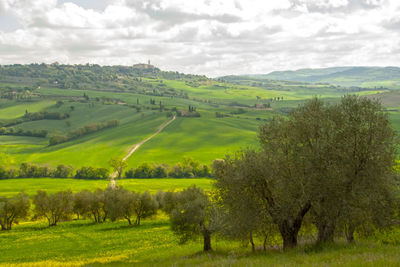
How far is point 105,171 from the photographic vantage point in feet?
569

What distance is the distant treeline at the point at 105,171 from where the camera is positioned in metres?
170

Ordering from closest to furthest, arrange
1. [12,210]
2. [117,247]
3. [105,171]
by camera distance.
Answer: [117,247] < [12,210] < [105,171]

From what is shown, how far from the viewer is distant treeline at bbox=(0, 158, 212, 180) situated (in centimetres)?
17012

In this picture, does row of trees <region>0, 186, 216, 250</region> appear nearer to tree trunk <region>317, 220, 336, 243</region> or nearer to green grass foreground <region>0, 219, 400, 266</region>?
green grass foreground <region>0, 219, 400, 266</region>

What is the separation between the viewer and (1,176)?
568ft

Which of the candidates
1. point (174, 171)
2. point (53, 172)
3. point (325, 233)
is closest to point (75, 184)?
point (53, 172)

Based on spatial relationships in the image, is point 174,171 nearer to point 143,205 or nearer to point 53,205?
point 53,205

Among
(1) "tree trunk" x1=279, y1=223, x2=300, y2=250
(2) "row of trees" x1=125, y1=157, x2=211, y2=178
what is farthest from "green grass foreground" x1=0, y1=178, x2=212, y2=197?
(1) "tree trunk" x1=279, y1=223, x2=300, y2=250

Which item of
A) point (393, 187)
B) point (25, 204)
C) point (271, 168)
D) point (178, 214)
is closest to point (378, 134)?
point (393, 187)

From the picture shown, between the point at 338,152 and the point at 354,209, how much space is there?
4.22 meters

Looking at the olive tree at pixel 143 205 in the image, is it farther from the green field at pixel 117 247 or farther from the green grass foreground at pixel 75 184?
the green grass foreground at pixel 75 184

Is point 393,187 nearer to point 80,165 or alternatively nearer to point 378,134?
point 378,134

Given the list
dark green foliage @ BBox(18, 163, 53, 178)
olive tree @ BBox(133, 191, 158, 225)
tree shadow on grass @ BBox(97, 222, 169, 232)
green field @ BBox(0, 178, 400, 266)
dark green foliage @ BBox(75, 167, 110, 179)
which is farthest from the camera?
dark green foliage @ BBox(18, 163, 53, 178)

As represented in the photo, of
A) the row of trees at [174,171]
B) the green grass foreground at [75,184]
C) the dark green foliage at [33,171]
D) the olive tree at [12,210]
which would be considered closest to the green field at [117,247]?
the olive tree at [12,210]
